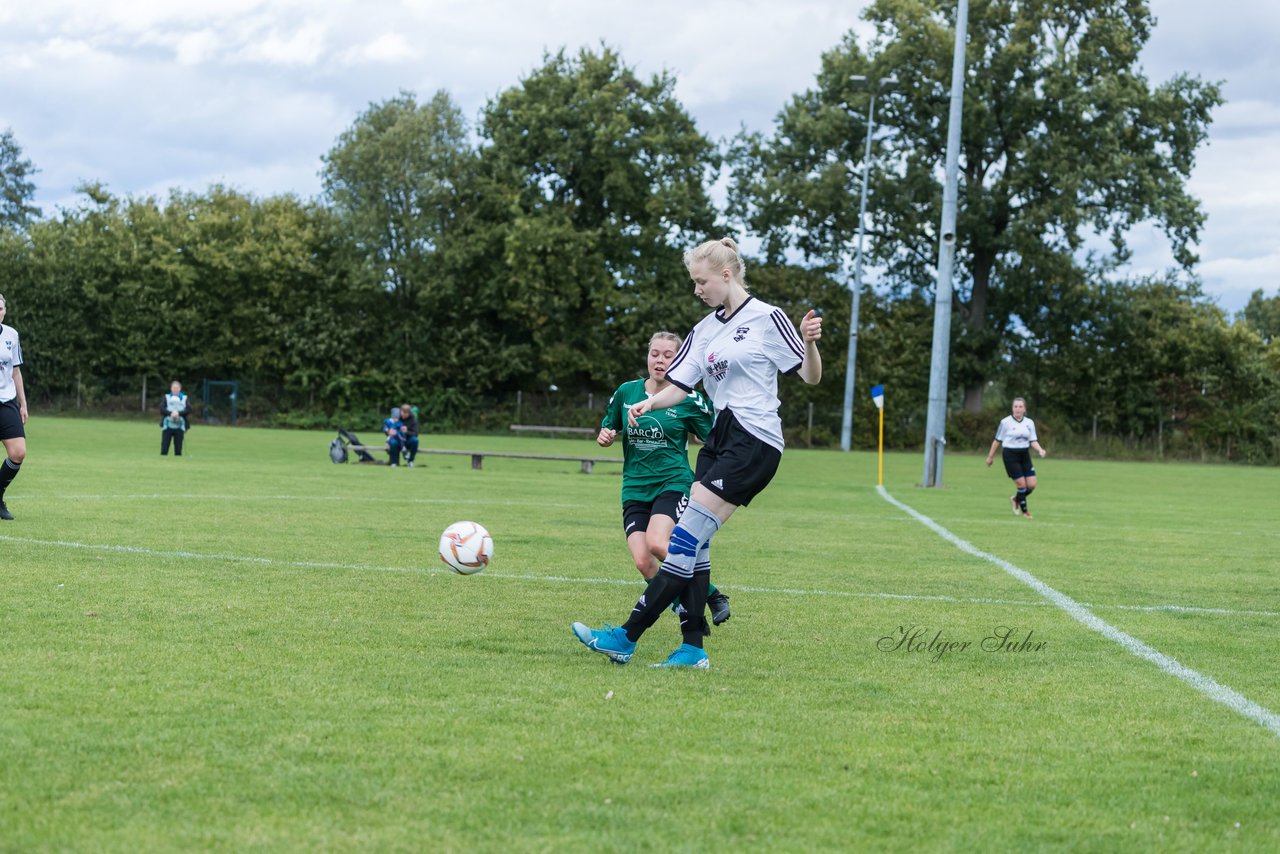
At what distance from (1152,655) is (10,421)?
386 inches

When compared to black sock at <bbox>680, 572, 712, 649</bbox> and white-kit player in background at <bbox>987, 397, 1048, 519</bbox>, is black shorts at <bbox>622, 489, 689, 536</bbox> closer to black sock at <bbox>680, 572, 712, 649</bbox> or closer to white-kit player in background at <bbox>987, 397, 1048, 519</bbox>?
black sock at <bbox>680, 572, 712, 649</bbox>

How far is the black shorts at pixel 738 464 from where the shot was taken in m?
6.09

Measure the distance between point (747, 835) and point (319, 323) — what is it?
171 ft

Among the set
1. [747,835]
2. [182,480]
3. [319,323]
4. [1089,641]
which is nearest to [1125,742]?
[747,835]

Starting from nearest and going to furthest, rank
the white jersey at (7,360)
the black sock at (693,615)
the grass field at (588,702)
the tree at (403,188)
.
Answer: the grass field at (588,702) < the black sock at (693,615) < the white jersey at (7,360) < the tree at (403,188)

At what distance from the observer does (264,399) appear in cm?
5356

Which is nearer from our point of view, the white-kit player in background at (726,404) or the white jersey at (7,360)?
the white-kit player in background at (726,404)

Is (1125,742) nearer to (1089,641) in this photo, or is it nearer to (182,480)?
(1089,641)

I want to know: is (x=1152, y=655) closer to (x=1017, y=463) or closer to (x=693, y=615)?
(x=693, y=615)

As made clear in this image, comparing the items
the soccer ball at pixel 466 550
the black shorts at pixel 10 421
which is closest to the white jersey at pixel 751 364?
the soccer ball at pixel 466 550

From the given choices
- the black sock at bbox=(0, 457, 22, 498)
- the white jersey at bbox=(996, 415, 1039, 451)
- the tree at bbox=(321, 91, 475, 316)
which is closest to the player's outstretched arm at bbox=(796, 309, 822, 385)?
the black sock at bbox=(0, 457, 22, 498)

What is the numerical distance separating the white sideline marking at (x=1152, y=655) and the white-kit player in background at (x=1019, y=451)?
6301 millimetres

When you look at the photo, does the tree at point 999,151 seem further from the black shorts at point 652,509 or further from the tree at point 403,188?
the black shorts at point 652,509

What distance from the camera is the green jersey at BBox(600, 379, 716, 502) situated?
740cm
